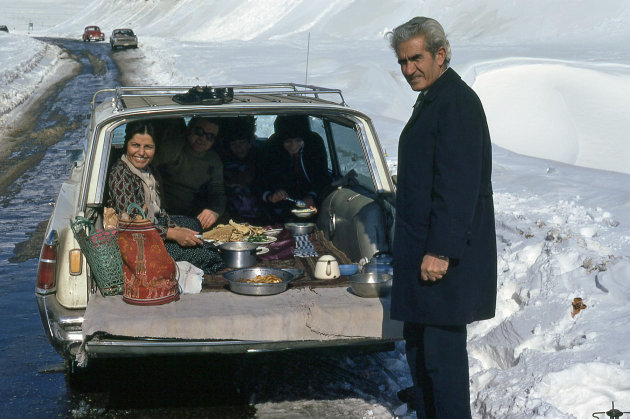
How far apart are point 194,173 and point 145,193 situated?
1.16m

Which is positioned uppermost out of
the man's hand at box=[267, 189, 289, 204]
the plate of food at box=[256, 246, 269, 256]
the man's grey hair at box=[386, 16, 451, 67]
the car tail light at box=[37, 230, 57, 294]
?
the man's grey hair at box=[386, 16, 451, 67]

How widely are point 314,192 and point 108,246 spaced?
2901 mm

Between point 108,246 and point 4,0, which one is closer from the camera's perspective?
point 108,246

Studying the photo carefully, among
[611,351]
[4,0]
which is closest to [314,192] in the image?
[611,351]

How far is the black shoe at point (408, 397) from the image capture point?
4594 millimetres

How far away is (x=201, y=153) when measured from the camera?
22.1 feet

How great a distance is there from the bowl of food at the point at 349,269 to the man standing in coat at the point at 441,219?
1546 mm

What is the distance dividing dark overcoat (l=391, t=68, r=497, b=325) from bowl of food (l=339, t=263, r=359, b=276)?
5.23 feet

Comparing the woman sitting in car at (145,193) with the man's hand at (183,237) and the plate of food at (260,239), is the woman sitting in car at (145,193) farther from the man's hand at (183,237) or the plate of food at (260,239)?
the plate of food at (260,239)

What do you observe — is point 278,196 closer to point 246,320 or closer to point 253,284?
point 253,284

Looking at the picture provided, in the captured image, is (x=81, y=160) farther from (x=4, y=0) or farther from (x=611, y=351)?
(x=4, y=0)

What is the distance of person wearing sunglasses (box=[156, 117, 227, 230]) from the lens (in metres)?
6.61

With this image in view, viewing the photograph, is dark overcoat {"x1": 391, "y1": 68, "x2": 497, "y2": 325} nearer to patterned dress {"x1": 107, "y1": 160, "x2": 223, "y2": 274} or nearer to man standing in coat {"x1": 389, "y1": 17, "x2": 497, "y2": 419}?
man standing in coat {"x1": 389, "y1": 17, "x2": 497, "y2": 419}

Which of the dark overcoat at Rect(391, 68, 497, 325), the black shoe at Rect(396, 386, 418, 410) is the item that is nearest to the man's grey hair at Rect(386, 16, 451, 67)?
the dark overcoat at Rect(391, 68, 497, 325)
